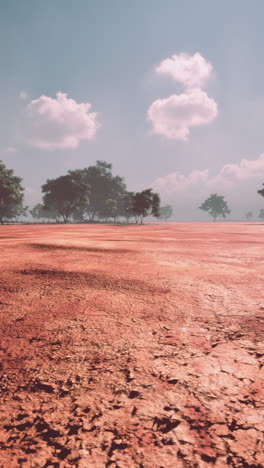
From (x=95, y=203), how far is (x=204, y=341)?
79.2 m

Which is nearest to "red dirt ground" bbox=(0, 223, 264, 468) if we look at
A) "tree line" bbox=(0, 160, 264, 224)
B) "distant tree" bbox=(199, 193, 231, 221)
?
"tree line" bbox=(0, 160, 264, 224)

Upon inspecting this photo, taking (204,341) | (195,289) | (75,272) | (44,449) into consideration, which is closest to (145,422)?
(44,449)

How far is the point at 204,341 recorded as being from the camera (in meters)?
2.18

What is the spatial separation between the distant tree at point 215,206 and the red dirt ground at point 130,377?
135306 mm

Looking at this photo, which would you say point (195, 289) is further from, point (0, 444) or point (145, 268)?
point (0, 444)

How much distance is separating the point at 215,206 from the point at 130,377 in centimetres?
13972

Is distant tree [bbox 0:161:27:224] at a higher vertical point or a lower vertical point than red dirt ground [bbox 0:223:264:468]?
higher

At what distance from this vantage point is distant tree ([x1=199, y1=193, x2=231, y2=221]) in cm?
13288

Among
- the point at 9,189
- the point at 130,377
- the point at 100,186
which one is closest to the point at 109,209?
the point at 100,186

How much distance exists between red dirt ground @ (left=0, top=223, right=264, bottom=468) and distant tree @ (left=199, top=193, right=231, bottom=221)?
135m

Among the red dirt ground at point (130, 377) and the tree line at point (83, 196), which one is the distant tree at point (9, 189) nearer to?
the tree line at point (83, 196)

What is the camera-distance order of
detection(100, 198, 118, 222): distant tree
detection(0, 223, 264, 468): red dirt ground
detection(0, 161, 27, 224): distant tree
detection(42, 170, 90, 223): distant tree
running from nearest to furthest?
detection(0, 223, 264, 468): red dirt ground
detection(0, 161, 27, 224): distant tree
detection(42, 170, 90, 223): distant tree
detection(100, 198, 118, 222): distant tree

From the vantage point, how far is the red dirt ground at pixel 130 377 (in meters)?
1.17

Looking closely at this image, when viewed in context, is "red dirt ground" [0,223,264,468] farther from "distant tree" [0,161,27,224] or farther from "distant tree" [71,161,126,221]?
"distant tree" [71,161,126,221]
